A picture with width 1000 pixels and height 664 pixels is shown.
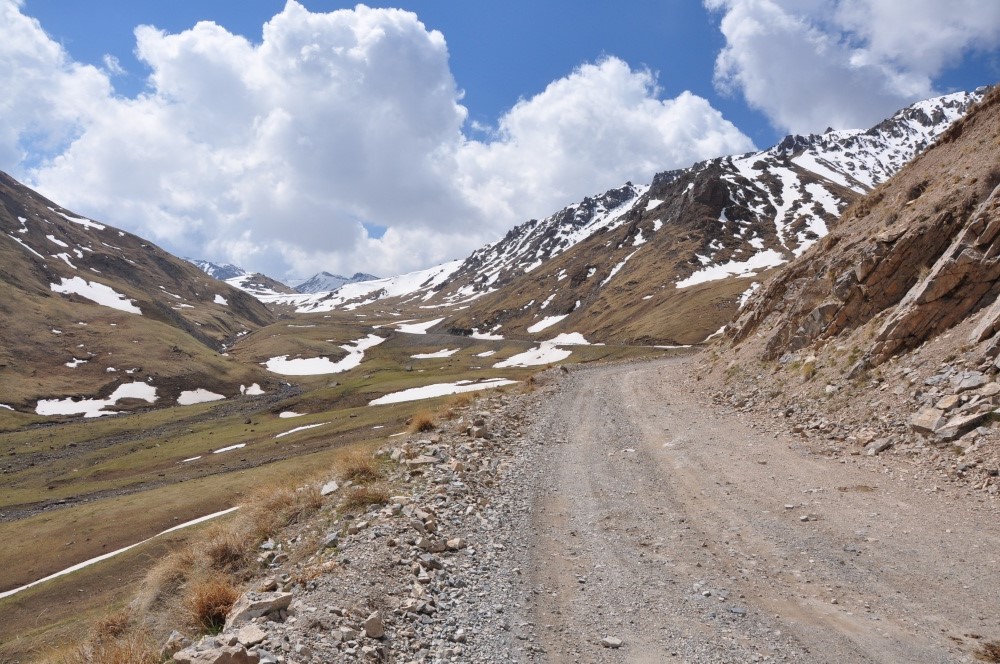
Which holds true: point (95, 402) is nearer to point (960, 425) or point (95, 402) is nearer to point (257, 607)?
point (257, 607)

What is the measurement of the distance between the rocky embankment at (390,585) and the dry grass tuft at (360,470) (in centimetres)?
43

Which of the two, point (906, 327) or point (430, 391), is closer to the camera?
point (906, 327)

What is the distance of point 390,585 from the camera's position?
8.98 m

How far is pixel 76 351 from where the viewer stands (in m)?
128

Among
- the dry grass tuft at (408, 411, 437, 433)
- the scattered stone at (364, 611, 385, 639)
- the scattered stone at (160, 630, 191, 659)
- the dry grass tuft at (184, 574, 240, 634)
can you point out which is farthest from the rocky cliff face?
the scattered stone at (160, 630, 191, 659)

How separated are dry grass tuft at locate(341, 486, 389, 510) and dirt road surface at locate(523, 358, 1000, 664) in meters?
3.53

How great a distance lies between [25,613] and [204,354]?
423 ft

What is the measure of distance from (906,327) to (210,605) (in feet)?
74.7

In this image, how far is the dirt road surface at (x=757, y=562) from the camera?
7.54 meters

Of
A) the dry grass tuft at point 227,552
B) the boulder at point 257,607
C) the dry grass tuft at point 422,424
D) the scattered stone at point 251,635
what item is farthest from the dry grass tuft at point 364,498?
A: the dry grass tuft at point 422,424

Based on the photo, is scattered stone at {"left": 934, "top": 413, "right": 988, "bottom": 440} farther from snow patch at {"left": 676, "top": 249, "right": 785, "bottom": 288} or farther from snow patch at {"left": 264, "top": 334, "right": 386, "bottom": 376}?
snow patch at {"left": 264, "top": 334, "right": 386, "bottom": 376}

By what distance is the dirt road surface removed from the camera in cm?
754

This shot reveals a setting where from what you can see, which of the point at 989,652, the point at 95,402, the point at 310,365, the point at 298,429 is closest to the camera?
the point at 989,652

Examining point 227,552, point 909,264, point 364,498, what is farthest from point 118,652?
point 909,264
